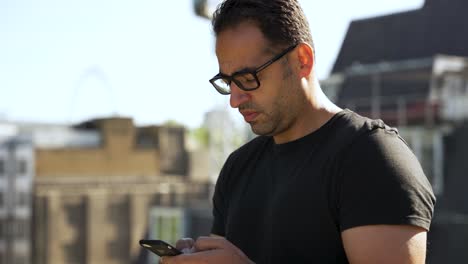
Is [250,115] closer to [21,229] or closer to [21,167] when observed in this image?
[21,229]

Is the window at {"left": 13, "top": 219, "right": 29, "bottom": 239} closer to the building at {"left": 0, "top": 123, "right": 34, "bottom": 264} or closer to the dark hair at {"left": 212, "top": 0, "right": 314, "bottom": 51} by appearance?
the building at {"left": 0, "top": 123, "right": 34, "bottom": 264}

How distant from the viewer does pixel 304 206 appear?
5.43 feet

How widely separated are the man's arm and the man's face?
0.31 m

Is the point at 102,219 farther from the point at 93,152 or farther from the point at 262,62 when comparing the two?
the point at 262,62

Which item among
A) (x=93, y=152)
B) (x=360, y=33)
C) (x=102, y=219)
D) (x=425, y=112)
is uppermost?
(x=360, y=33)

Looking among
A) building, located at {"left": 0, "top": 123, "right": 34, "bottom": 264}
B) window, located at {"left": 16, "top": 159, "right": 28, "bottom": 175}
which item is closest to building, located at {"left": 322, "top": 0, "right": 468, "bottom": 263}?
building, located at {"left": 0, "top": 123, "right": 34, "bottom": 264}

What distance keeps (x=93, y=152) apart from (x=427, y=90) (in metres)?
24.8

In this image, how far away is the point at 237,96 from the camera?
1.78m

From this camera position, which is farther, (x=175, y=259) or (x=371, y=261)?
(x=175, y=259)

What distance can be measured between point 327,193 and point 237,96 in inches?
11.9

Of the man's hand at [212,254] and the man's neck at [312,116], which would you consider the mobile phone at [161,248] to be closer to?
the man's hand at [212,254]

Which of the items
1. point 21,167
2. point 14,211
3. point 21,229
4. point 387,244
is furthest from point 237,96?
point 21,167

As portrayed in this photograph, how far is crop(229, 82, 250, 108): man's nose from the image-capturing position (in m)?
1.77

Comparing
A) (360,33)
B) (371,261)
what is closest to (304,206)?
(371,261)
